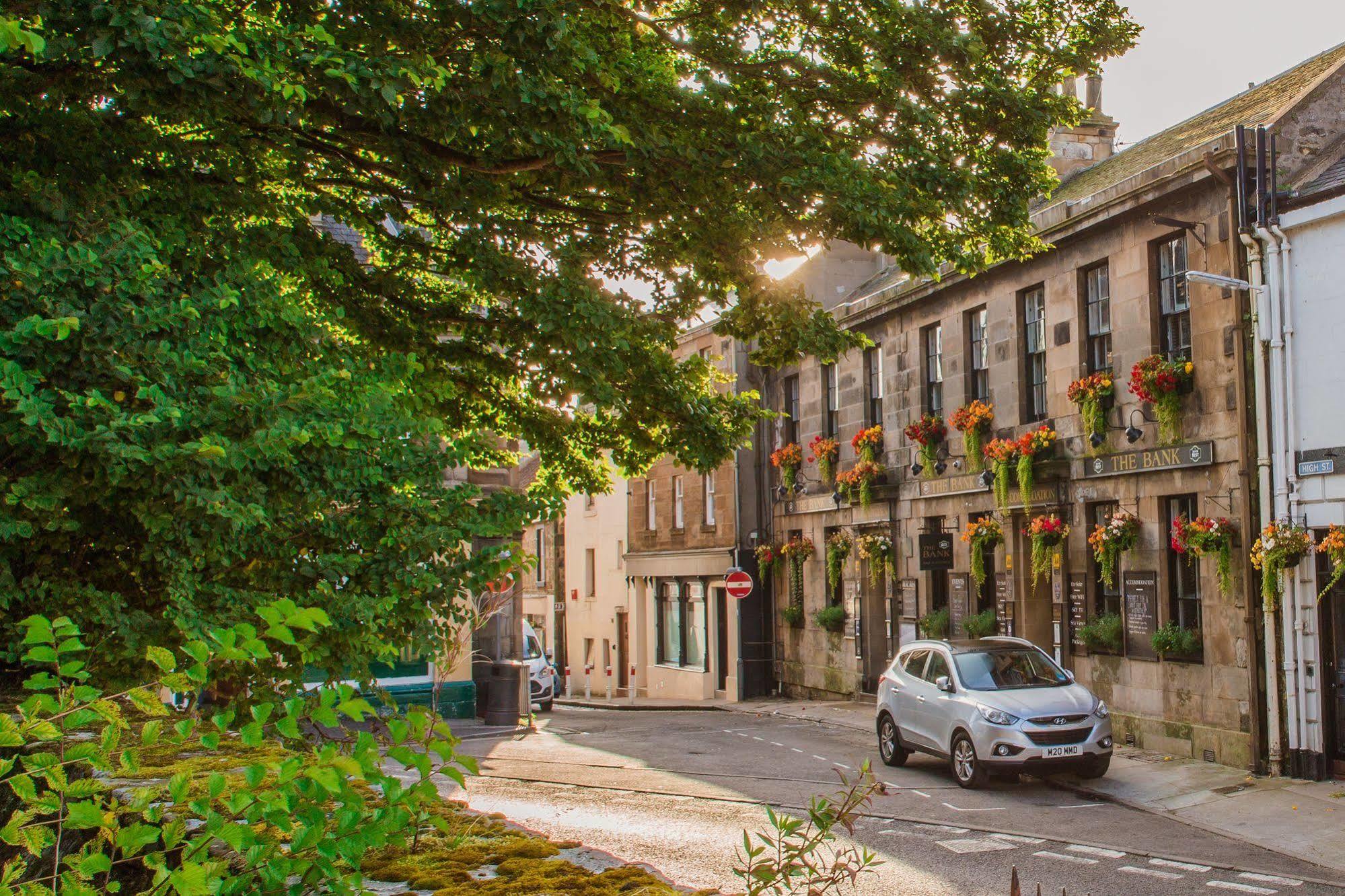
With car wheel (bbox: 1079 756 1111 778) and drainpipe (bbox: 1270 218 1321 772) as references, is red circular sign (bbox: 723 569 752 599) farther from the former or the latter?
drainpipe (bbox: 1270 218 1321 772)

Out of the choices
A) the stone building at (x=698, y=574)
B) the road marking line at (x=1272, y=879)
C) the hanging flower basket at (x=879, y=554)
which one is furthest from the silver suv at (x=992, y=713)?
the stone building at (x=698, y=574)

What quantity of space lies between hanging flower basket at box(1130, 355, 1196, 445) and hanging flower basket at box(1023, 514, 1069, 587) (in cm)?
250

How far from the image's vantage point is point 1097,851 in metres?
11.1

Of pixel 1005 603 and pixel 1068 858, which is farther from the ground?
pixel 1005 603

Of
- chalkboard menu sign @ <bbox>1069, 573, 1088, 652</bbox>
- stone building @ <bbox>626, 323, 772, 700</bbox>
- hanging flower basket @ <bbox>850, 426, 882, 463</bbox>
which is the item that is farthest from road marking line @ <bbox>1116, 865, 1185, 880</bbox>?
stone building @ <bbox>626, 323, 772, 700</bbox>

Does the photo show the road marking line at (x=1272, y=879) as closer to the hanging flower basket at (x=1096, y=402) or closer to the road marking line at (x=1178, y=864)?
the road marking line at (x=1178, y=864)

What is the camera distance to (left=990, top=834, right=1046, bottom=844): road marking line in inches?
452

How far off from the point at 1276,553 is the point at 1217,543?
114 centimetres

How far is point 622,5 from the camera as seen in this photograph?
379 inches

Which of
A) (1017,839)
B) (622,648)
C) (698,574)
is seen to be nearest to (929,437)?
(698,574)

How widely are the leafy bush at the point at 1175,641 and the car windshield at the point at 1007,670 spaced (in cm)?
197

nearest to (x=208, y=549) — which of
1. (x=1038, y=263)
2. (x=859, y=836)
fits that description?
(x=859, y=836)

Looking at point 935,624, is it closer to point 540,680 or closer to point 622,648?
point 540,680

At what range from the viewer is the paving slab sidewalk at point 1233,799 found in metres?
11.7
